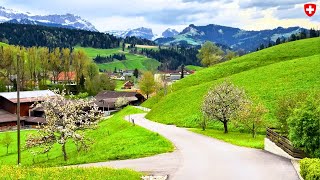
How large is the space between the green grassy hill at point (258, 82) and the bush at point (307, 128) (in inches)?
1009

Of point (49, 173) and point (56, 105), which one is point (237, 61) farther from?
point (49, 173)

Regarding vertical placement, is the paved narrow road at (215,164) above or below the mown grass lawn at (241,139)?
above

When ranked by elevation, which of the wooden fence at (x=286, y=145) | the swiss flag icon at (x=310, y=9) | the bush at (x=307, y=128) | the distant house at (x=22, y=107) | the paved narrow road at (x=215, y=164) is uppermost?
the swiss flag icon at (x=310, y=9)

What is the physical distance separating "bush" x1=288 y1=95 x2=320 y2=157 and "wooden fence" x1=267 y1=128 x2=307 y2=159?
3.13ft

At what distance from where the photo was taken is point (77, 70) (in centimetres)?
17562

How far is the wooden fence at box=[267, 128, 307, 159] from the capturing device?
33656 mm

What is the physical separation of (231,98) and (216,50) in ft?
384

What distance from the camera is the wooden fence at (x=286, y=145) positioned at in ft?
110

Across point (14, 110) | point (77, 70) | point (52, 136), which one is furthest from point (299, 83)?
point (77, 70)

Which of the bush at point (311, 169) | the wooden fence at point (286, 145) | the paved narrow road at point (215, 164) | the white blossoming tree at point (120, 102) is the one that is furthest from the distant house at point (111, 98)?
the bush at point (311, 169)

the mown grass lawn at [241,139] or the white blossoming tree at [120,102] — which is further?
the white blossoming tree at [120,102]

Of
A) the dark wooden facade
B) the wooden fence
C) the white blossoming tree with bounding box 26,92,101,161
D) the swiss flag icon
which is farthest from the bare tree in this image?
the dark wooden facade

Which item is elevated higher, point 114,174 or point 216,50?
point 216,50

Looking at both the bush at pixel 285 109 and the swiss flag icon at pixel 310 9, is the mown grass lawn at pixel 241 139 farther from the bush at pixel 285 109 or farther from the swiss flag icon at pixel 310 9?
the swiss flag icon at pixel 310 9
